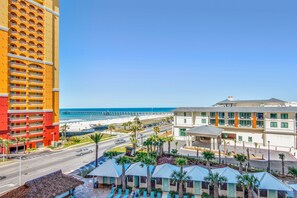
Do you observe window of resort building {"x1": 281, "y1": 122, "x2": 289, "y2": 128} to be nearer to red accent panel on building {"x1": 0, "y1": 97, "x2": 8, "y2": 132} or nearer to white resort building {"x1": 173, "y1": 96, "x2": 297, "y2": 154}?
white resort building {"x1": 173, "y1": 96, "x2": 297, "y2": 154}

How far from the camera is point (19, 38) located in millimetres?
57969

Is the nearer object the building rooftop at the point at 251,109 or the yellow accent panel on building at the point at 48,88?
the building rooftop at the point at 251,109

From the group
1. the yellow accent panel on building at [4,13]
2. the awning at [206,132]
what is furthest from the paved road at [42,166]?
the yellow accent panel on building at [4,13]

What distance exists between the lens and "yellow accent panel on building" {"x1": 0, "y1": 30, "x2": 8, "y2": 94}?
Result: 2064 inches

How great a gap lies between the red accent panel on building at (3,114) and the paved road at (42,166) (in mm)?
10381

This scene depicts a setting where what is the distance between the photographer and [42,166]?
42.3 metres

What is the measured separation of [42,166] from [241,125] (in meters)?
51.4

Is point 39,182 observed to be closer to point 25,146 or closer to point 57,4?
point 25,146

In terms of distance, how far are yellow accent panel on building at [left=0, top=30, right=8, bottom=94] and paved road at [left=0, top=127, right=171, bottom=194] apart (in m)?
19.2

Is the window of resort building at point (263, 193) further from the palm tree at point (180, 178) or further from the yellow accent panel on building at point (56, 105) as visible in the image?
the yellow accent panel on building at point (56, 105)

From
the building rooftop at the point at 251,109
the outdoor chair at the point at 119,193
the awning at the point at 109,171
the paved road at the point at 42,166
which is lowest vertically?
the paved road at the point at 42,166

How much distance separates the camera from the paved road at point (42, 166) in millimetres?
34291

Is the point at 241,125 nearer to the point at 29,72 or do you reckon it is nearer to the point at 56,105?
the point at 56,105

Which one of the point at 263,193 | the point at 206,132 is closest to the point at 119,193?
the point at 263,193
